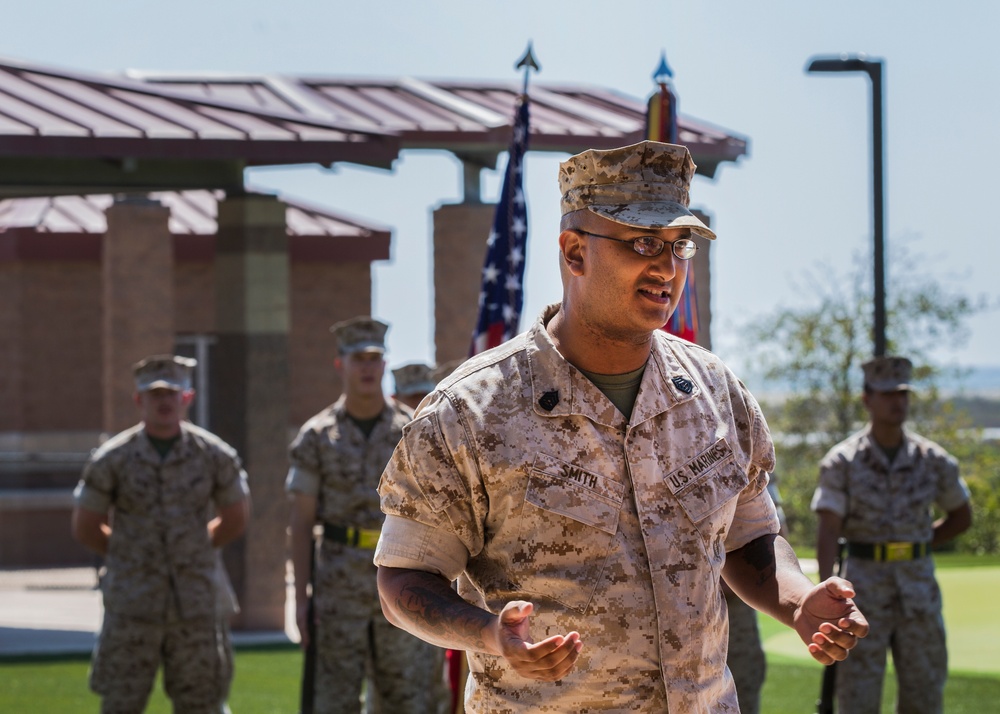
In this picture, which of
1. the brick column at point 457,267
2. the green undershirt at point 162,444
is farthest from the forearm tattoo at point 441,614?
→ the brick column at point 457,267

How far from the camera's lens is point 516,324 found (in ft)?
24.7

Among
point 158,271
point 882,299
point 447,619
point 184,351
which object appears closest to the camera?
point 447,619

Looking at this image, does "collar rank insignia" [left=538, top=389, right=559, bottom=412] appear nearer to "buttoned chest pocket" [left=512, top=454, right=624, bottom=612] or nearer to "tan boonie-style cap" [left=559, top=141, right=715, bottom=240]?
"buttoned chest pocket" [left=512, top=454, right=624, bottom=612]

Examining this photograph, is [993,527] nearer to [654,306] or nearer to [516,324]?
[516,324]

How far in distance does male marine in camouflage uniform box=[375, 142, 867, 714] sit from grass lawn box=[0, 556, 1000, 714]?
725 cm

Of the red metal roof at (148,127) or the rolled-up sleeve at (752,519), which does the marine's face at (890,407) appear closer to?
the red metal roof at (148,127)

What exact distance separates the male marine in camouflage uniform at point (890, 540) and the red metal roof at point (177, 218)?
42.5 ft

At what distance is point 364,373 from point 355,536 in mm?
868

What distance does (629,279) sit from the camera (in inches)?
131

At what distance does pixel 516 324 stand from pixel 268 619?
6.27 metres

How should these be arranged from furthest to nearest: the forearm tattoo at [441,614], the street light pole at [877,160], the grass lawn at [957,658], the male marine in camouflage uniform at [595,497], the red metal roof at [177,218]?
the red metal roof at [177,218], the street light pole at [877,160], the grass lawn at [957,658], the male marine in camouflage uniform at [595,497], the forearm tattoo at [441,614]

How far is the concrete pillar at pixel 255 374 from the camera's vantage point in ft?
41.6

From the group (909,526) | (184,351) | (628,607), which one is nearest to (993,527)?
(184,351)

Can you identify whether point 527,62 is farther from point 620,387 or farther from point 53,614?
point 53,614
